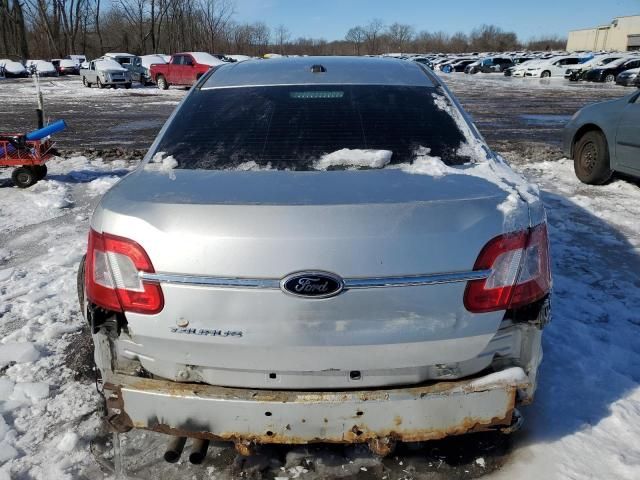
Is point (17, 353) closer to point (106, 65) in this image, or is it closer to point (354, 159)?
point (354, 159)

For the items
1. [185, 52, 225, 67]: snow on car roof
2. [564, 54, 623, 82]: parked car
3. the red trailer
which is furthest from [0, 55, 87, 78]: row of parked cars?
the red trailer

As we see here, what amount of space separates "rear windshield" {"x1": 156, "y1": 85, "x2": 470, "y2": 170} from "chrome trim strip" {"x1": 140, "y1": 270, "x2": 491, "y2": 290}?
0.76 metres

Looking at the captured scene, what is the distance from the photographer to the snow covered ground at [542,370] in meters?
2.41

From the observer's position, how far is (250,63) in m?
3.72

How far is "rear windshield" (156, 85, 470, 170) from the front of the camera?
2564 millimetres

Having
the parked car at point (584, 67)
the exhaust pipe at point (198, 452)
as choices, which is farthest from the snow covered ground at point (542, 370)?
the parked car at point (584, 67)

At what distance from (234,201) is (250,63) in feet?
6.83

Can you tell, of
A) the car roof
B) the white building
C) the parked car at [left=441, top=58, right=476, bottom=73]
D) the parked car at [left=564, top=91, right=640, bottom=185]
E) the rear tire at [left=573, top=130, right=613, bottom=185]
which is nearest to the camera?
the car roof

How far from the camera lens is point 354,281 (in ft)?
5.92

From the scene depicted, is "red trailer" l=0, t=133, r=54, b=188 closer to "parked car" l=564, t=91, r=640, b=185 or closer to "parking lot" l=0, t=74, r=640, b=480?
"parking lot" l=0, t=74, r=640, b=480

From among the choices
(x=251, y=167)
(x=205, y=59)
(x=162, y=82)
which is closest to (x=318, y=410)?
(x=251, y=167)

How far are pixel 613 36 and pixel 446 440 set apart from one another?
92.0 metres

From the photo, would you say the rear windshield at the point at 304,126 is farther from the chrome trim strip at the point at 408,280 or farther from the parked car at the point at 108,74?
the parked car at the point at 108,74

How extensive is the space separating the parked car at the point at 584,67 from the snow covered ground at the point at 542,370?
34.4m
